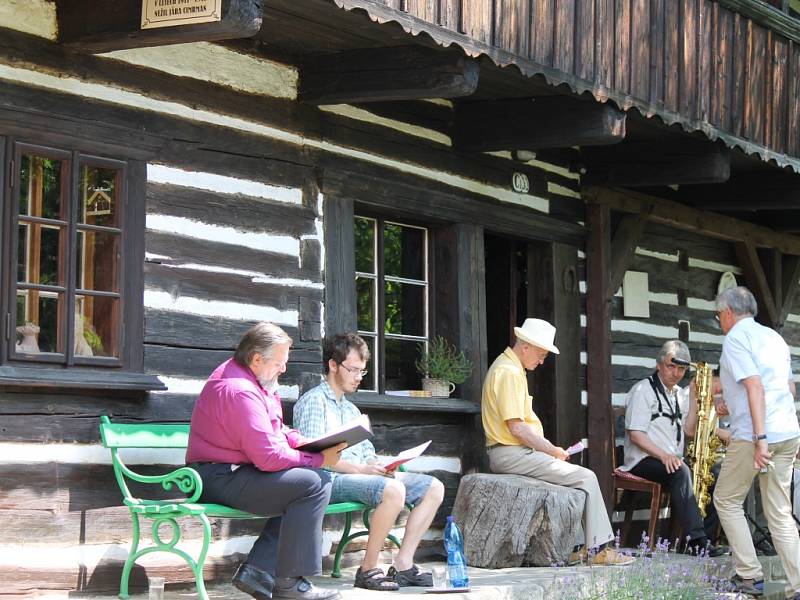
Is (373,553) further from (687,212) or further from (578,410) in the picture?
(687,212)

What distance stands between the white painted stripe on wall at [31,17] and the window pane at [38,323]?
1.26 metres

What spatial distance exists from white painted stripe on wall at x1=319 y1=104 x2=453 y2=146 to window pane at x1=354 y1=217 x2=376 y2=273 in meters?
0.65

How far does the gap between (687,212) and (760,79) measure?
162 cm

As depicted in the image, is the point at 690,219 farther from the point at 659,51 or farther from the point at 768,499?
the point at 768,499

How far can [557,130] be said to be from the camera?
886 centimetres

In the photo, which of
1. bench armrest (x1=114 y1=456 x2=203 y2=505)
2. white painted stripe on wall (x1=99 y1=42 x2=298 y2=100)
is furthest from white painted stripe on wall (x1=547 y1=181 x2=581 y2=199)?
bench armrest (x1=114 y1=456 x2=203 y2=505)

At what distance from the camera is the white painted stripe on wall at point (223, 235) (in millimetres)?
7242

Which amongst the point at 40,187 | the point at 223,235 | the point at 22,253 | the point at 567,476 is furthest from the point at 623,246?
the point at 22,253

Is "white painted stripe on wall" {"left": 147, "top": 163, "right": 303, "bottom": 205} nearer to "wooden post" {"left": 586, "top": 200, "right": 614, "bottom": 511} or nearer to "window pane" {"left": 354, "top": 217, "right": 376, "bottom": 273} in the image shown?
"window pane" {"left": 354, "top": 217, "right": 376, "bottom": 273}

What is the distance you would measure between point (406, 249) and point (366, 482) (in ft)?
8.54

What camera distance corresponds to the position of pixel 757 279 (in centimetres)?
1309

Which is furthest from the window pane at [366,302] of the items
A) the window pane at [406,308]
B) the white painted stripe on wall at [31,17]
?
the white painted stripe on wall at [31,17]

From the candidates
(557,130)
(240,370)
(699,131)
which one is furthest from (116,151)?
(699,131)

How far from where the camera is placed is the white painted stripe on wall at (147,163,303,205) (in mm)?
7246
